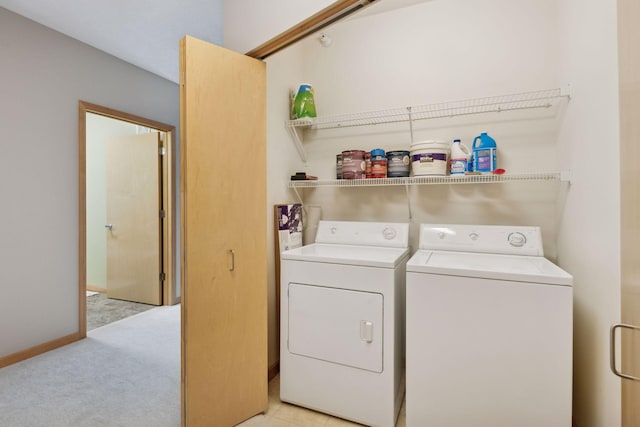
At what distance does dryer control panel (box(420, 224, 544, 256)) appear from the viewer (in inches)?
71.3

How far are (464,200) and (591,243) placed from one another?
2.69 ft

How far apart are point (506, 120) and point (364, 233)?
116 cm

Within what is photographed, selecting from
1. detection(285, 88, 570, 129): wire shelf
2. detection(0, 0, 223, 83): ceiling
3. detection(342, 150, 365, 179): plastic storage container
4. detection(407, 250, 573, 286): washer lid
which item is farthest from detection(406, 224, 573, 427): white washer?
detection(0, 0, 223, 83): ceiling

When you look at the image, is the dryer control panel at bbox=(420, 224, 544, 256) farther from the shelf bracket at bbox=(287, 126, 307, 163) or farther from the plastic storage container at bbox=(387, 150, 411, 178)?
the shelf bracket at bbox=(287, 126, 307, 163)

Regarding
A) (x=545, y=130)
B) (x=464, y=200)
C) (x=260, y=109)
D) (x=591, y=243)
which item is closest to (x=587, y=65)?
(x=545, y=130)

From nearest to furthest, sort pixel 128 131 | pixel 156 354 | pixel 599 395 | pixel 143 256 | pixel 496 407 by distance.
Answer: pixel 599 395
pixel 496 407
pixel 156 354
pixel 143 256
pixel 128 131

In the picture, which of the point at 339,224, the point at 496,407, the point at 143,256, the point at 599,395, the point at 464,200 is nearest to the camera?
the point at 599,395

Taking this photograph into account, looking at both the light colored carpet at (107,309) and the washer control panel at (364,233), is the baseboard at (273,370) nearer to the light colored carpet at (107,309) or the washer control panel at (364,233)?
the washer control panel at (364,233)

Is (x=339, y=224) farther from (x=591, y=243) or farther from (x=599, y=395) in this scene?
(x=599, y=395)

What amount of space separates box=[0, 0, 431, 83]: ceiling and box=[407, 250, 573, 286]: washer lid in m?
1.69

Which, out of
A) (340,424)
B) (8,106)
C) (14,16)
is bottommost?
(340,424)

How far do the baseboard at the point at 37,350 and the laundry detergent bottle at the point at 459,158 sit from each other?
11.0ft

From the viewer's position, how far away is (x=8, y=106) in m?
2.36

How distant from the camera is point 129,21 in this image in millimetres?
2529
